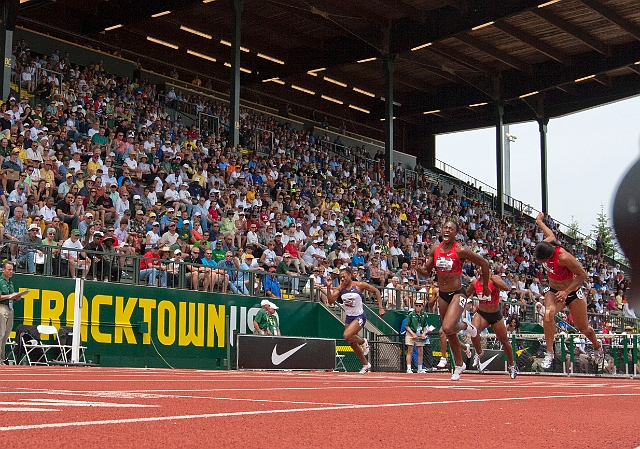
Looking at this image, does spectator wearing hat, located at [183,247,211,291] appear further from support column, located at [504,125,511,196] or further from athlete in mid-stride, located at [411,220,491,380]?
support column, located at [504,125,511,196]

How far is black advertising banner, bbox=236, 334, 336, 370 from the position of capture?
1797 centimetres

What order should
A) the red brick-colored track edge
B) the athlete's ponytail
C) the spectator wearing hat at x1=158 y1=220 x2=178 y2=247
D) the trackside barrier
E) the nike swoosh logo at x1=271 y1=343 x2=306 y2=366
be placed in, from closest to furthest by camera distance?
the red brick-colored track edge, the athlete's ponytail, the nike swoosh logo at x1=271 y1=343 x2=306 y2=366, the spectator wearing hat at x1=158 y1=220 x2=178 y2=247, the trackside barrier

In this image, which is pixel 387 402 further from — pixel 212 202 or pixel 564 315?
pixel 564 315

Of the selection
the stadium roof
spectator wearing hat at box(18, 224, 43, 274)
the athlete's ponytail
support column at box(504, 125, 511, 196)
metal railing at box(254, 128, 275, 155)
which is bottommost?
the athlete's ponytail

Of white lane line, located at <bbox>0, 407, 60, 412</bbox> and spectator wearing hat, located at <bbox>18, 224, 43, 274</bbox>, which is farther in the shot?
spectator wearing hat, located at <bbox>18, 224, 43, 274</bbox>

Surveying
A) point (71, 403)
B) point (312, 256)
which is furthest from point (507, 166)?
point (71, 403)

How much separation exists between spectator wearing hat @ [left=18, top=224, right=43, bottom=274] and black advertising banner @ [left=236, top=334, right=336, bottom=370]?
4.38 meters

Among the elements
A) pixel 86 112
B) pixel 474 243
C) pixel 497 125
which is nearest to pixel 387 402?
pixel 86 112

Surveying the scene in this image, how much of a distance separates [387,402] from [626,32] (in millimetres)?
33039

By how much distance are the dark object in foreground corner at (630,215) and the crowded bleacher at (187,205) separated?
51.4 feet

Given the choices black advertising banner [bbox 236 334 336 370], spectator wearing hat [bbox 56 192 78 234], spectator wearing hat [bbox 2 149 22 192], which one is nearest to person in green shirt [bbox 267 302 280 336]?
black advertising banner [bbox 236 334 336 370]

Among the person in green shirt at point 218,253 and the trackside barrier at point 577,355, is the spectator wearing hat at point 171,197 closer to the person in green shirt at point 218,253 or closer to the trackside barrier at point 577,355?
the person in green shirt at point 218,253

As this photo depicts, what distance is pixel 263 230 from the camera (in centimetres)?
2291

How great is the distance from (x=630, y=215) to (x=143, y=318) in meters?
17.3
